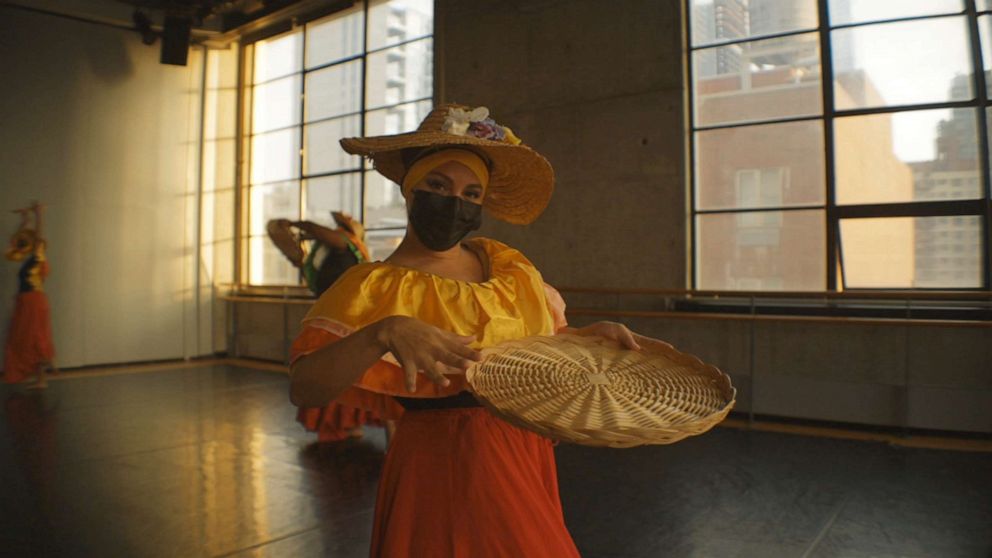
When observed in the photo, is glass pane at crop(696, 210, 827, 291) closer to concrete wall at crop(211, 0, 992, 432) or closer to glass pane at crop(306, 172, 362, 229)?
concrete wall at crop(211, 0, 992, 432)

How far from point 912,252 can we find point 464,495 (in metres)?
5.39

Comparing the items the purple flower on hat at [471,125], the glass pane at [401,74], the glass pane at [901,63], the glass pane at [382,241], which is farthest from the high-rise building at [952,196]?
the glass pane at [382,241]

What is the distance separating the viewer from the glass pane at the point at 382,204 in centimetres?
899

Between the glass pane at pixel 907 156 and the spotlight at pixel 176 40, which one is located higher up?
the spotlight at pixel 176 40

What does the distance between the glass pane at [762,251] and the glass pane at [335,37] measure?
581 centimetres

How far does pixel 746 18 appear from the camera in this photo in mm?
6137

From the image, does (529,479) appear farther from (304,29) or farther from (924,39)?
(304,29)

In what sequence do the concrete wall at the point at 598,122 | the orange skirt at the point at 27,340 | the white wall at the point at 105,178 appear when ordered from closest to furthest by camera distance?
the concrete wall at the point at 598,122 < the orange skirt at the point at 27,340 < the white wall at the point at 105,178

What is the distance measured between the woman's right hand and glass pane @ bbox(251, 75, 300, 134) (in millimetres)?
9919

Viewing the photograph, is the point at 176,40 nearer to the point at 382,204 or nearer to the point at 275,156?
the point at 275,156

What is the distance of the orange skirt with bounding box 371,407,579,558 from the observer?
127 centimetres

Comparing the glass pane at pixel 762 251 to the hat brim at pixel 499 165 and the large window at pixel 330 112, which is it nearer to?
the large window at pixel 330 112

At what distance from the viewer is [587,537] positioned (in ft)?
9.95

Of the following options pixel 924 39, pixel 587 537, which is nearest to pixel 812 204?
pixel 924 39
